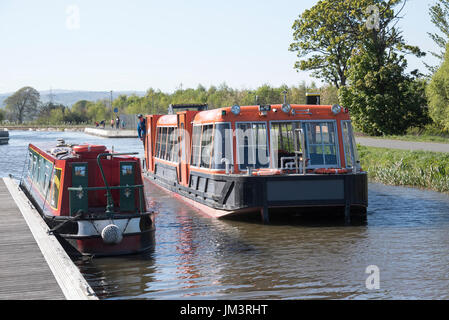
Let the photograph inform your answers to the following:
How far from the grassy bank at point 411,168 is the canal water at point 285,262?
5.00 metres

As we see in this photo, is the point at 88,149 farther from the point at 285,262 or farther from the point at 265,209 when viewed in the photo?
the point at 285,262

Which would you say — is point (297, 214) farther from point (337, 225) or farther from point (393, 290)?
point (393, 290)

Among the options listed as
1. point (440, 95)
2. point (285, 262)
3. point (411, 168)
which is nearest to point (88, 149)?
point (285, 262)

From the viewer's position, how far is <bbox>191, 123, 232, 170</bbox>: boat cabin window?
56.2 feet

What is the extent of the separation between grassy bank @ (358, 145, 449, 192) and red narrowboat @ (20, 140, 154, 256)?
1249 cm

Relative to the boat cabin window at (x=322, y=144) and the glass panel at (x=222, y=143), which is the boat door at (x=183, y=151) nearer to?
the glass panel at (x=222, y=143)

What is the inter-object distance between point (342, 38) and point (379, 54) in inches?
331

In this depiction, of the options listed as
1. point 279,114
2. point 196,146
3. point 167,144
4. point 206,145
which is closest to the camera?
point 279,114

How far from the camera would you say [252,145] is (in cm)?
1717

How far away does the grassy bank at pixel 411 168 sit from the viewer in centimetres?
2309

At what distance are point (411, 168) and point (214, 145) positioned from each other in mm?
10657

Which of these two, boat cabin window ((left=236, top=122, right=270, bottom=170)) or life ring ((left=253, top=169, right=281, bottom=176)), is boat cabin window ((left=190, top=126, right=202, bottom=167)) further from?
life ring ((left=253, top=169, right=281, bottom=176))
